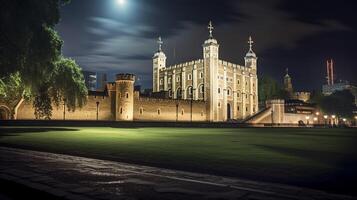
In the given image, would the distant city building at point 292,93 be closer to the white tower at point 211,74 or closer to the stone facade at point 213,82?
the stone facade at point 213,82

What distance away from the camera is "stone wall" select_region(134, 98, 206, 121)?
58.3m

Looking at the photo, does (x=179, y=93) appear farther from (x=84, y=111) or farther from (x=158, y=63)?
(x=84, y=111)

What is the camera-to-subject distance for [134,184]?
5.54 m

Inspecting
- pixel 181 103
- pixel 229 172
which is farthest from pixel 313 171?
pixel 181 103

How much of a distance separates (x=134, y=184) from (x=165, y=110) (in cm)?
5682

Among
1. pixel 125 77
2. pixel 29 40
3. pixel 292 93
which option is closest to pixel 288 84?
pixel 292 93

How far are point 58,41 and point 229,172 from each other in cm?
1918

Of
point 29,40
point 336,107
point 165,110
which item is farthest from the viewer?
point 336,107

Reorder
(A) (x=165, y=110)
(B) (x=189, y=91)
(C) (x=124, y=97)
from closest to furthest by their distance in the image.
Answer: (C) (x=124, y=97), (A) (x=165, y=110), (B) (x=189, y=91)

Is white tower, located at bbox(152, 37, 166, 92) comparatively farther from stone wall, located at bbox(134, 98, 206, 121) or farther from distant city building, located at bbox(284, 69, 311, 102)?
distant city building, located at bbox(284, 69, 311, 102)

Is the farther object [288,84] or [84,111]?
[288,84]

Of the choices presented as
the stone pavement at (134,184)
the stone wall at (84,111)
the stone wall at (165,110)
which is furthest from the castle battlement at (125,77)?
the stone pavement at (134,184)

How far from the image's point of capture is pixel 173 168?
7.50m

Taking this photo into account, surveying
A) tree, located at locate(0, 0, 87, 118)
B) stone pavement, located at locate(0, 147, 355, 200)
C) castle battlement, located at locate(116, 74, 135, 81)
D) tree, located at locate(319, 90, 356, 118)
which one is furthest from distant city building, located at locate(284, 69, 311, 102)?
stone pavement, located at locate(0, 147, 355, 200)
